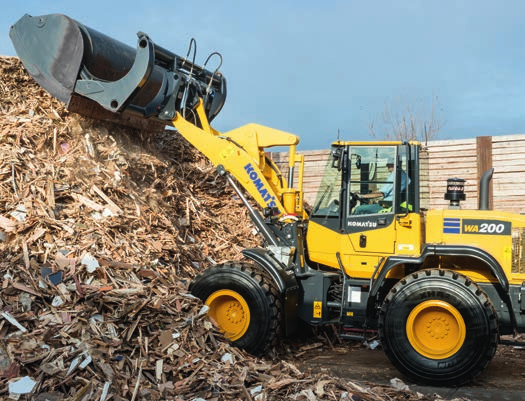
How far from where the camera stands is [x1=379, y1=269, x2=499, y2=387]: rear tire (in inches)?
266

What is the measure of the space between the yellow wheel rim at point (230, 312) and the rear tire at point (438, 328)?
1591 mm

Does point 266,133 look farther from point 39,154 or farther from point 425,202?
point 39,154

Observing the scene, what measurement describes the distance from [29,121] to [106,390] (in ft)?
17.7

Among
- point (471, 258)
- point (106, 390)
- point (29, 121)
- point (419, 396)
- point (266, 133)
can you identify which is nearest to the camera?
point (106, 390)

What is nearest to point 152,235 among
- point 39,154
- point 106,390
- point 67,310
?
point 39,154

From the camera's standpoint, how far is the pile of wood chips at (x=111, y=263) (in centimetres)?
569

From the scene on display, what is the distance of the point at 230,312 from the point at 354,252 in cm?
161

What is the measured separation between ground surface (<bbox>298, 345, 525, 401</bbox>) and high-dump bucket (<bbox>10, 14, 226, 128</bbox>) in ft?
12.3

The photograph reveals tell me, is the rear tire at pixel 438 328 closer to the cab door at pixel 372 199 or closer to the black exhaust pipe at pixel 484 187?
the cab door at pixel 372 199

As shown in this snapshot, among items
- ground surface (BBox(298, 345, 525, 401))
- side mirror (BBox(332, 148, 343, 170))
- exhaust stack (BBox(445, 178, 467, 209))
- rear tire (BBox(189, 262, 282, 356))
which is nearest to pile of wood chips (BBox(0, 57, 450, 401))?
rear tire (BBox(189, 262, 282, 356))

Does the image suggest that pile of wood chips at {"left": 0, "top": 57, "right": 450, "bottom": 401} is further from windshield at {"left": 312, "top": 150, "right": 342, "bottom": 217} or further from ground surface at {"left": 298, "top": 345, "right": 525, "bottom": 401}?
windshield at {"left": 312, "top": 150, "right": 342, "bottom": 217}

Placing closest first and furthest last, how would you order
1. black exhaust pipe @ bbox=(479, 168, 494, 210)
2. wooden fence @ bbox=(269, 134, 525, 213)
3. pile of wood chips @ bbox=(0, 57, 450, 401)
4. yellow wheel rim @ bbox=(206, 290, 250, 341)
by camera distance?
pile of wood chips @ bbox=(0, 57, 450, 401) < yellow wheel rim @ bbox=(206, 290, 250, 341) < black exhaust pipe @ bbox=(479, 168, 494, 210) < wooden fence @ bbox=(269, 134, 525, 213)

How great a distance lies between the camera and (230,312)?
25.4ft

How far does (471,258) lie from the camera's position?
7.52 m
